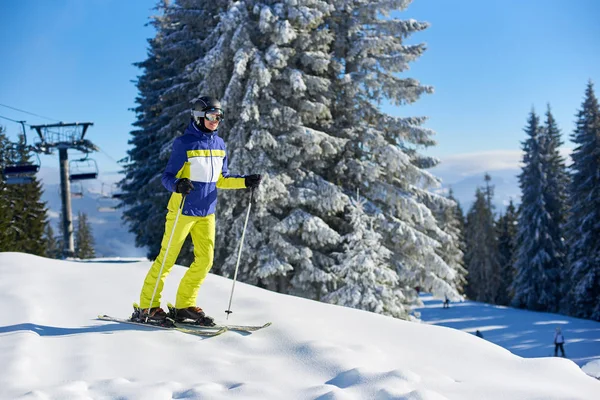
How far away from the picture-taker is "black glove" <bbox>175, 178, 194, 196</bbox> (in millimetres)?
4871

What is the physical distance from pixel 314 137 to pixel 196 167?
8589mm

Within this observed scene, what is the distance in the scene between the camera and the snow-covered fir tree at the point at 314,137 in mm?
13664

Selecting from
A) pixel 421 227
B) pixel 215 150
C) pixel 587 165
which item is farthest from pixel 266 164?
pixel 587 165

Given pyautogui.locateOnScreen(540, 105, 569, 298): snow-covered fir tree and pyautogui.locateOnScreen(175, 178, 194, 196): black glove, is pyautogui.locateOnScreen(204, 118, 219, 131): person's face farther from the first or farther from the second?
pyautogui.locateOnScreen(540, 105, 569, 298): snow-covered fir tree

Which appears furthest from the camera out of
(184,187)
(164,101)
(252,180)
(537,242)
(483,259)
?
(483,259)

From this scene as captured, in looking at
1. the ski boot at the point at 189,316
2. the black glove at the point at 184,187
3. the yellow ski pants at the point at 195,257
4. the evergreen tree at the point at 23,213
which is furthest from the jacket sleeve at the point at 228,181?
the evergreen tree at the point at 23,213

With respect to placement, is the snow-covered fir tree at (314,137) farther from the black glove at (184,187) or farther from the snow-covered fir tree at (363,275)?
the black glove at (184,187)

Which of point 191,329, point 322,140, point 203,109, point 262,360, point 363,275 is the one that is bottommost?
point 363,275

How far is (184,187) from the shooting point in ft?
16.0

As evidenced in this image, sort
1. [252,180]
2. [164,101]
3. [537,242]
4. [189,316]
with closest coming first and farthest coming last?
[189,316]
[252,180]
[164,101]
[537,242]

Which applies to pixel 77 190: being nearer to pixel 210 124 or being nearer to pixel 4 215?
pixel 4 215

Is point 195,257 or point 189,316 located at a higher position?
point 195,257

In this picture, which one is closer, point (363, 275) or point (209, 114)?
point (209, 114)

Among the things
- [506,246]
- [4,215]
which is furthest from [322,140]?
[506,246]
